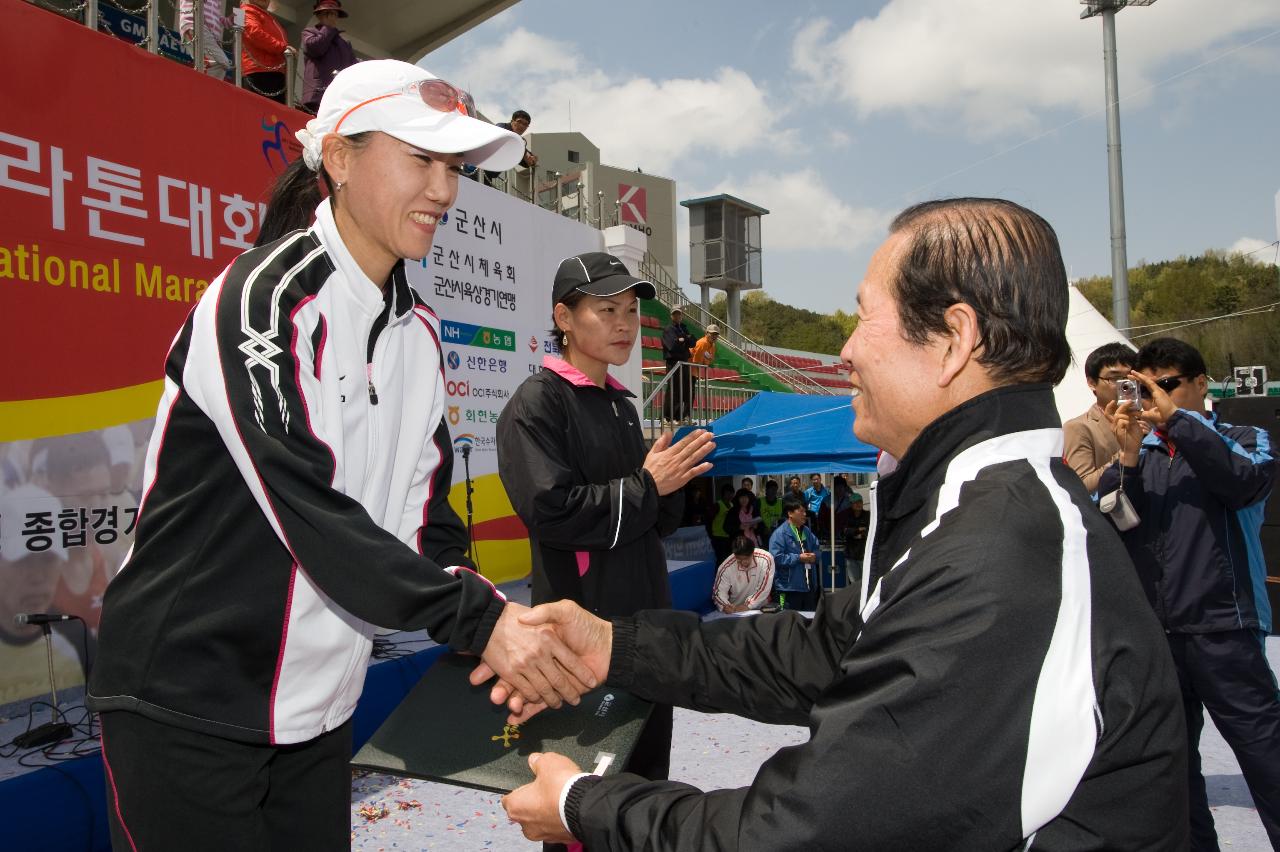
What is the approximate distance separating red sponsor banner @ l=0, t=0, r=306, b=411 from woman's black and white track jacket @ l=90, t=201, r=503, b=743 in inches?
133

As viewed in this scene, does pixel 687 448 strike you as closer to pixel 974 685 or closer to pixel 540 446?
pixel 540 446

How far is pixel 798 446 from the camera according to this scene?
748 cm

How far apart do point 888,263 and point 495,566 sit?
713 cm

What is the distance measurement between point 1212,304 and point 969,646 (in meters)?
41.8

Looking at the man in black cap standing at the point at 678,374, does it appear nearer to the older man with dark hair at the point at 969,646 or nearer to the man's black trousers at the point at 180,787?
the man's black trousers at the point at 180,787

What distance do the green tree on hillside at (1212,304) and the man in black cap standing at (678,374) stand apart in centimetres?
2138

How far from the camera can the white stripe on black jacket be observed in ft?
2.65

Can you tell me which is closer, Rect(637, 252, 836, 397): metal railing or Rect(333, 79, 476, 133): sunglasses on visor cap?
Rect(333, 79, 476, 133): sunglasses on visor cap

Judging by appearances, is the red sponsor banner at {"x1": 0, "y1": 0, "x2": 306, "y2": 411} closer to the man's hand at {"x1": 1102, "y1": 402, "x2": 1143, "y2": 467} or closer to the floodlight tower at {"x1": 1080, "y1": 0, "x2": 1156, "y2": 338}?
the man's hand at {"x1": 1102, "y1": 402, "x2": 1143, "y2": 467}

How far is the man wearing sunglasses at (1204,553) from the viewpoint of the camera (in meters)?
2.83

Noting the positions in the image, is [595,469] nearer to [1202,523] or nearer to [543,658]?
[543,658]

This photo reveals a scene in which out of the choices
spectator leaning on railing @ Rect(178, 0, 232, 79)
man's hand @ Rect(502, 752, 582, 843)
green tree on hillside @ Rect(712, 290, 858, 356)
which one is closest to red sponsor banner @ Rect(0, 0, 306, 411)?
spectator leaning on railing @ Rect(178, 0, 232, 79)

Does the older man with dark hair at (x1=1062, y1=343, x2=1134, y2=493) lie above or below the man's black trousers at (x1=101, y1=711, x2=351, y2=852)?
above

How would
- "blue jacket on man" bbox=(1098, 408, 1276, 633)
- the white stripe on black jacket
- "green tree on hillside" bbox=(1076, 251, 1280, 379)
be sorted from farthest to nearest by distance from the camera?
"green tree on hillside" bbox=(1076, 251, 1280, 379)
"blue jacket on man" bbox=(1098, 408, 1276, 633)
the white stripe on black jacket
